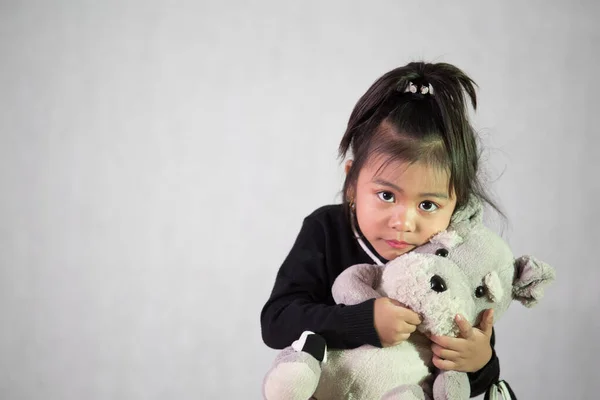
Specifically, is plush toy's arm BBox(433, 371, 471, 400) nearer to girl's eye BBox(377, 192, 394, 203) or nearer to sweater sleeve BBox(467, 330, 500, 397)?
sweater sleeve BBox(467, 330, 500, 397)

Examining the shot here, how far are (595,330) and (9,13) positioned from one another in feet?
5.67

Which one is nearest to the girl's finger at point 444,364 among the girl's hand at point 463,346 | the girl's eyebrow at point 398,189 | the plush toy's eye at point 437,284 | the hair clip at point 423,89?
the girl's hand at point 463,346

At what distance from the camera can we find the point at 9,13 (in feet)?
6.74

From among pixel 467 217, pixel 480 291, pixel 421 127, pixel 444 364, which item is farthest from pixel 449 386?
pixel 421 127

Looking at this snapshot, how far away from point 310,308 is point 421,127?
0.95 feet

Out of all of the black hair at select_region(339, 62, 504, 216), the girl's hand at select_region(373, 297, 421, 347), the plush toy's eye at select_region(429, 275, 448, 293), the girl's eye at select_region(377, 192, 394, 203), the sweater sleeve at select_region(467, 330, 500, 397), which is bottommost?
the sweater sleeve at select_region(467, 330, 500, 397)

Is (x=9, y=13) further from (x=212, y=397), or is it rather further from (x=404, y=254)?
(x=404, y=254)

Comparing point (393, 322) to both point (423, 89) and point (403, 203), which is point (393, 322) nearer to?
point (403, 203)

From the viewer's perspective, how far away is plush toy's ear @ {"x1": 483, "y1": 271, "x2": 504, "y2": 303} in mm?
1013

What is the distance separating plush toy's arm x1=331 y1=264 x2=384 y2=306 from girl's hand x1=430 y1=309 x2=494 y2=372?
101 millimetres

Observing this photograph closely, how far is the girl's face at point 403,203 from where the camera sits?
40.3 inches

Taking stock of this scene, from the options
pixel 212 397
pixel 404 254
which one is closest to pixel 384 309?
→ pixel 404 254

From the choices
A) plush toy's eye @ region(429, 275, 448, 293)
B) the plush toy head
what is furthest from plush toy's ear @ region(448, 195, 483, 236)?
plush toy's eye @ region(429, 275, 448, 293)

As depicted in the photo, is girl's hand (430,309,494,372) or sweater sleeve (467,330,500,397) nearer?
girl's hand (430,309,494,372)
